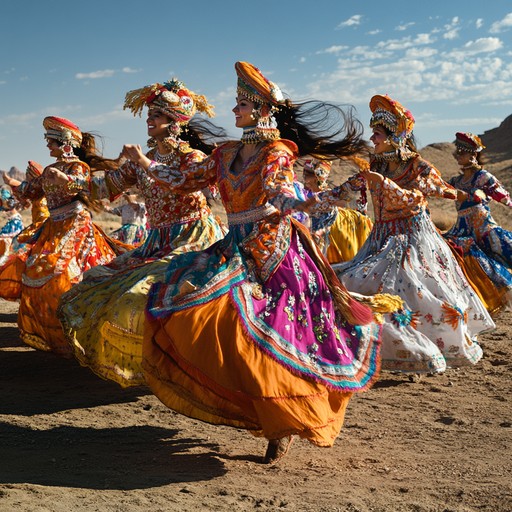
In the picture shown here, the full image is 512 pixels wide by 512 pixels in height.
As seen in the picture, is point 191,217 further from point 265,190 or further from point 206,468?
point 206,468

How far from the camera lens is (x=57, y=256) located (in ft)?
23.6

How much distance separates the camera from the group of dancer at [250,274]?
4.27 m

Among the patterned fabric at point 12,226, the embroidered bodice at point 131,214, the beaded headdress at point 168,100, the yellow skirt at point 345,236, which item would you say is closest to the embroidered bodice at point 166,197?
the beaded headdress at point 168,100

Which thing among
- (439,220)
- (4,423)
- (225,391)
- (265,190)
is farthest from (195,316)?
(439,220)

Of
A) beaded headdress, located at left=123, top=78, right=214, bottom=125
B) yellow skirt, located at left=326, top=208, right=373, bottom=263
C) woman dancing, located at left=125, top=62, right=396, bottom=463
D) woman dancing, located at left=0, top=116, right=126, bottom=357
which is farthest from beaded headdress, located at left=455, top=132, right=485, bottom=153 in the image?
woman dancing, located at left=125, top=62, right=396, bottom=463

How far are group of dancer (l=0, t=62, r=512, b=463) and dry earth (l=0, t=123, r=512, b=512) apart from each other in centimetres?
28

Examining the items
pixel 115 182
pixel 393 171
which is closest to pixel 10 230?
pixel 115 182

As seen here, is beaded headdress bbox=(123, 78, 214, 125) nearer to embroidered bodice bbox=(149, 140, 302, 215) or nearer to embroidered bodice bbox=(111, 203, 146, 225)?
embroidered bodice bbox=(149, 140, 302, 215)

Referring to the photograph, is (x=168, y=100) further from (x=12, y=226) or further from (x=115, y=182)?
(x=12, y=226)

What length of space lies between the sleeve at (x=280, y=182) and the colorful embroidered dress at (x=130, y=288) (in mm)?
836

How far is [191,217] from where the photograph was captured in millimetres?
6398

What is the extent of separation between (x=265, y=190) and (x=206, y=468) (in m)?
1.62

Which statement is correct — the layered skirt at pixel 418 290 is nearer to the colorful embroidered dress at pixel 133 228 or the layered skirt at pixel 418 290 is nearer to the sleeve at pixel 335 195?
the sleeve at pixel 335 195

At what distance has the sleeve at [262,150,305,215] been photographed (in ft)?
14.8
